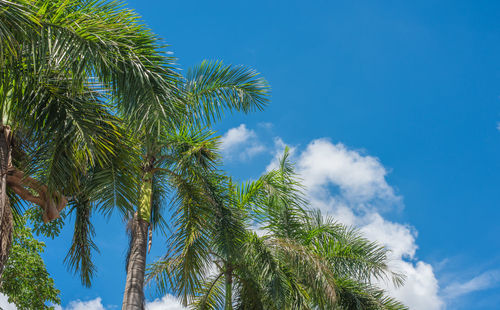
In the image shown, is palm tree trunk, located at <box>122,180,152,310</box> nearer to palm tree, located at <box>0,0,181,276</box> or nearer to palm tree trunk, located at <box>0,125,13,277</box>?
palm tree, located at <box>0,0,181,276</box>

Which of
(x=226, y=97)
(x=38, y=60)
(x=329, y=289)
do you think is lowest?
(x=329, y=289)

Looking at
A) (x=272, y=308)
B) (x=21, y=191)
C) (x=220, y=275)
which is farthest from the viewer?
(x=220, y=275)

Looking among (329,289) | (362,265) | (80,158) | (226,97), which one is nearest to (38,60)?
(80,158)

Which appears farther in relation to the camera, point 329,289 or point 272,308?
point 272,308

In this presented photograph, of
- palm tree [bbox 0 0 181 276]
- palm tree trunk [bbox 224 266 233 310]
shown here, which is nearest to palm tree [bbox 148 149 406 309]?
palm tree trunk [bbox 224 266 233 310]

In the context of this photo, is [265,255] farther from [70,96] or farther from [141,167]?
[70,96]

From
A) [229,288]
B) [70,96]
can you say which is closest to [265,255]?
[229,288]

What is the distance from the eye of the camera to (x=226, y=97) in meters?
9.72

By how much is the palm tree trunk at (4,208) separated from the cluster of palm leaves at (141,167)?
0.02 m

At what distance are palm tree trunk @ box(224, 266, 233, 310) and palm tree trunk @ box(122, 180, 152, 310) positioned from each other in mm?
4018

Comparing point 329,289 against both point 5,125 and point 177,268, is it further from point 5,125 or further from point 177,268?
point 5,125

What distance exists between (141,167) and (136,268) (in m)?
1.92

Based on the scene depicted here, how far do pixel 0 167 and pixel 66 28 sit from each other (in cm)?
232

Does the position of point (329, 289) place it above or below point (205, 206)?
below
